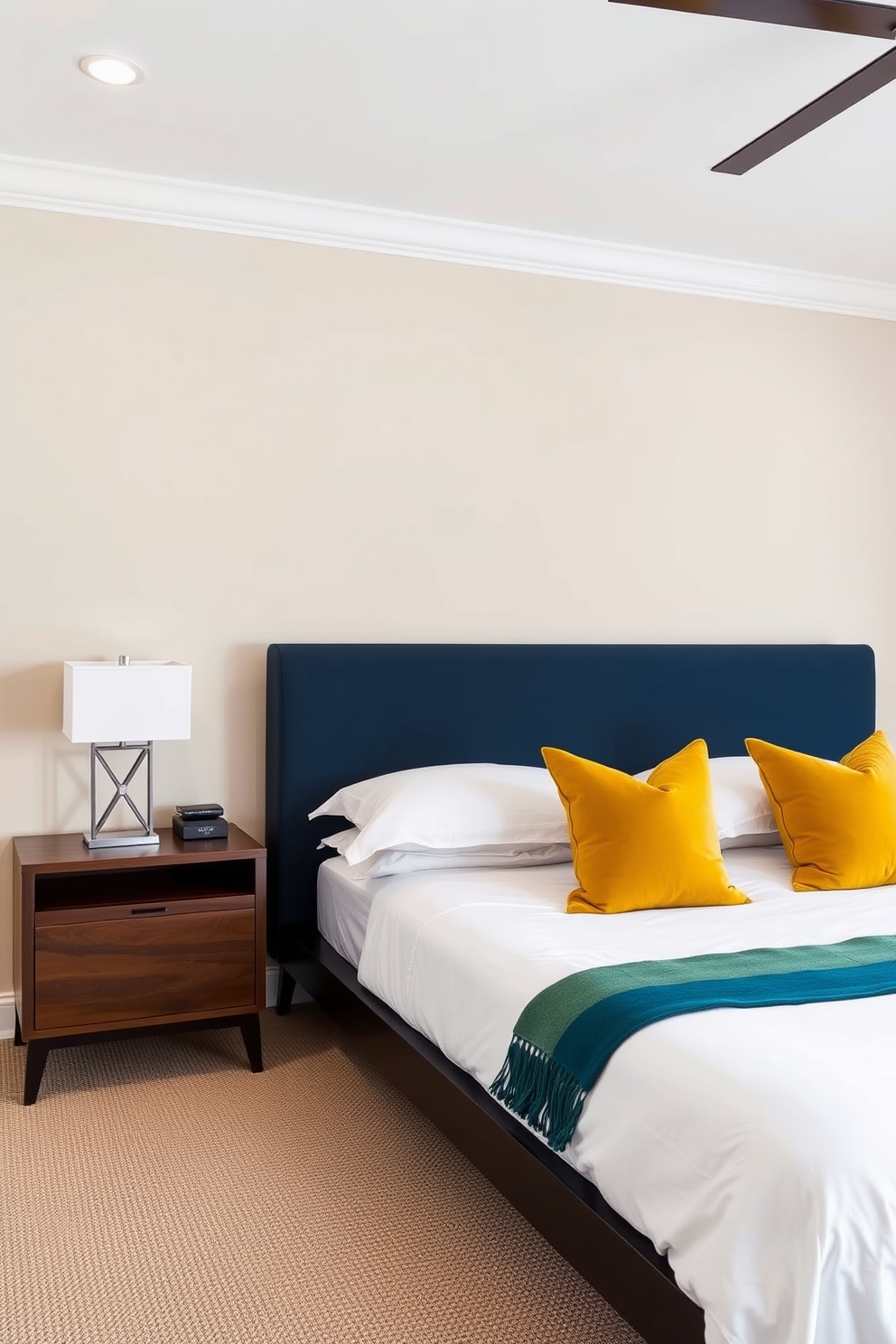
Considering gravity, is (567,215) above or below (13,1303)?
above

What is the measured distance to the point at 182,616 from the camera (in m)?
3.41

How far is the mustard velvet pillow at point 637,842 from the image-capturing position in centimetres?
271

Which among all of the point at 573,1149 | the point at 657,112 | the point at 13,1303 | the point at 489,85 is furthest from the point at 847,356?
the point at 13,1303

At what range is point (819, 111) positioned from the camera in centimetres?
234

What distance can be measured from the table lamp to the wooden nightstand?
0.13m

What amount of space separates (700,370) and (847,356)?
665 millimetres

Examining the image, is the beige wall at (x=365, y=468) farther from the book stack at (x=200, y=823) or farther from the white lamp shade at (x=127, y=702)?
the white lamp shade at (x=127, y=702)

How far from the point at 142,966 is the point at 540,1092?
4.59ft

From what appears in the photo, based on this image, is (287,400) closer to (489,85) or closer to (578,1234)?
(489,85)

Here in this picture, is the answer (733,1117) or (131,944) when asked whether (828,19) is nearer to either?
(733,1117)

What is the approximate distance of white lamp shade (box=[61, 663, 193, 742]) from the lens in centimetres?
298

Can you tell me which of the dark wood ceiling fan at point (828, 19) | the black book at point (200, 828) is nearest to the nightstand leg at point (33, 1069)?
the black book at point (200, 828)

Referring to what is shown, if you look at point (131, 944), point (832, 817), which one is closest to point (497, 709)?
point (832, 817)

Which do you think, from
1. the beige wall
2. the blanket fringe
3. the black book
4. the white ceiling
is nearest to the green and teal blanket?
the blanket fringe
